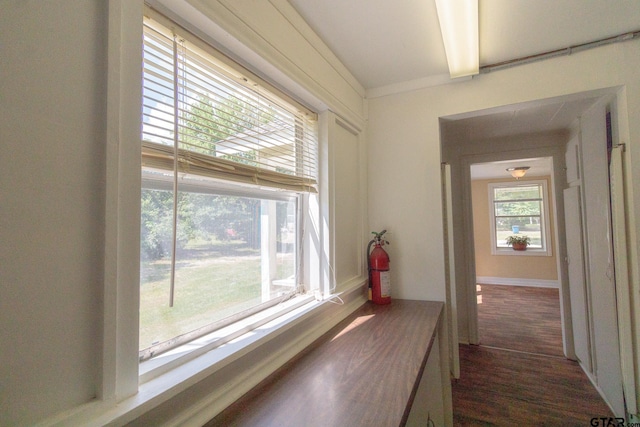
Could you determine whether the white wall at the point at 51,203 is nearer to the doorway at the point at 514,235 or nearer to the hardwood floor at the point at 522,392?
the hardwood floor at the point at 522,392

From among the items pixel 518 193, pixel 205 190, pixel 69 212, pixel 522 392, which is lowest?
pixel 522 392

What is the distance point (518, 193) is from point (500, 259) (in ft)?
4.96

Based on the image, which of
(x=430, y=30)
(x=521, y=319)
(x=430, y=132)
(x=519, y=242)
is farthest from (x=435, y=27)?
(x=519, y=242)

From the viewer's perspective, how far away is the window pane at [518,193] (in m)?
5.77

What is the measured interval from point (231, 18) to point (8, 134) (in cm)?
78

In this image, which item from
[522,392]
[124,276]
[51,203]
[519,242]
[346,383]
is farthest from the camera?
[519,242]

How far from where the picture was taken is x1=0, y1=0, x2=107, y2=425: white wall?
488 millimetres

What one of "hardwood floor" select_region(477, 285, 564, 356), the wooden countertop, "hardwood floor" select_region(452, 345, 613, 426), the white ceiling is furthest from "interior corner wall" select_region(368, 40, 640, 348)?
"hardwood floor" select_region(477, 285, 564, 356)

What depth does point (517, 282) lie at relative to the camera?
18.7 ft

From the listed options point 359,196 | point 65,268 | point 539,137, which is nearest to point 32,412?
point 65,268

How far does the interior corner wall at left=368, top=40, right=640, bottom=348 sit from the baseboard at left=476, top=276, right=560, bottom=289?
498cm

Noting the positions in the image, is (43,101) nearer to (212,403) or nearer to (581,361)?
(212,403)

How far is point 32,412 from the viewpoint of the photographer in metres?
0.50

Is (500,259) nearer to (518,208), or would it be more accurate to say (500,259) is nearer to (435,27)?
(518,208)
